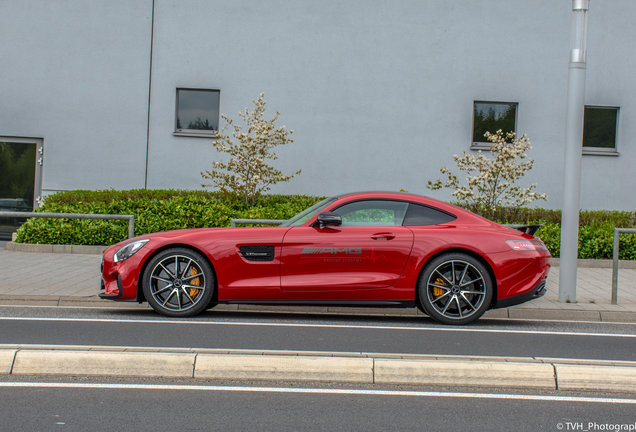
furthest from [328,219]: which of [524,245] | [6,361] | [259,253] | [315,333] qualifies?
[6,361]

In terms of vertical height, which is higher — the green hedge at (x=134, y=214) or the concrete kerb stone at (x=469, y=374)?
the green hedge at (x=134, y=214)

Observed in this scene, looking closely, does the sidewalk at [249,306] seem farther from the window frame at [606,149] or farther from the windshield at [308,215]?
the window frame at [606,149]

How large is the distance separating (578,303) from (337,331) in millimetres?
3722

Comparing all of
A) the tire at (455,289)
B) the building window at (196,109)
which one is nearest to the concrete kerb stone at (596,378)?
the tire at (455,289)

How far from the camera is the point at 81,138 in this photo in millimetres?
17078

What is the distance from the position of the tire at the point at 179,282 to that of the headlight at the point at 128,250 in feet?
0.69

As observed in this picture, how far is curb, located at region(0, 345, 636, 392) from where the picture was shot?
17.4 ft

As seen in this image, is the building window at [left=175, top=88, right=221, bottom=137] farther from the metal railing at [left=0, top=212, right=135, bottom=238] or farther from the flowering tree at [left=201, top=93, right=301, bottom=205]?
the metal railing at [left=0, top=212, right=135, bottom=238]

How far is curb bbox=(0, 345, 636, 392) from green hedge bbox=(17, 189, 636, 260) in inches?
343

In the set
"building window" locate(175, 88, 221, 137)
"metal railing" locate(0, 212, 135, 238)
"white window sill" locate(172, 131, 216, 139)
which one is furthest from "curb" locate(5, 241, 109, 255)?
"building window" locate(175, 88, 221, 137)

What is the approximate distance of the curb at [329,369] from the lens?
209 inches

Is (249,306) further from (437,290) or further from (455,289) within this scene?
(455,289)

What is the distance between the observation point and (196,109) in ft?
57.0

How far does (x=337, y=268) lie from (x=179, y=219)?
23.2 feet
